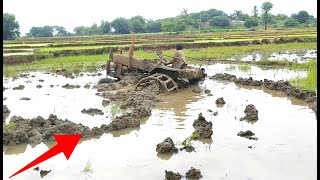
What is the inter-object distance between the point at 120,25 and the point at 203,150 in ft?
278

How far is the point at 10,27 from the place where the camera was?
5747 cm

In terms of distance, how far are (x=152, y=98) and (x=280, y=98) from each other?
151 inches

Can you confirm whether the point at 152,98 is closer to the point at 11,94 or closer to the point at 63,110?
the point at 63,110

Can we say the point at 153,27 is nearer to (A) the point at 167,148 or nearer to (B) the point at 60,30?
(B) the point at 60,30

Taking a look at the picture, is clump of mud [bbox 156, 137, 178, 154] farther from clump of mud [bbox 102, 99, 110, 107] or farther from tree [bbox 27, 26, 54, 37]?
tree [bbox 27, 26, 54, 37]

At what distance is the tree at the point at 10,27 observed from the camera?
179 feet

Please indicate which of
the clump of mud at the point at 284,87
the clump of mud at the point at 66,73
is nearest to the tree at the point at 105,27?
the clump of mud at the point at 66,73

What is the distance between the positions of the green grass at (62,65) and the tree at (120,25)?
213 feet

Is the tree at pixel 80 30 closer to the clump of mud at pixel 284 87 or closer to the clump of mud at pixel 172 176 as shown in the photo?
the clump of mud at pixel 284 87

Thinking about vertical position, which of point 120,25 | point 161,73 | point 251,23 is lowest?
point 161,73

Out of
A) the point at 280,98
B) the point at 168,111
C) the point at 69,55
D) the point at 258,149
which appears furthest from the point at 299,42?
the point at 258,149
